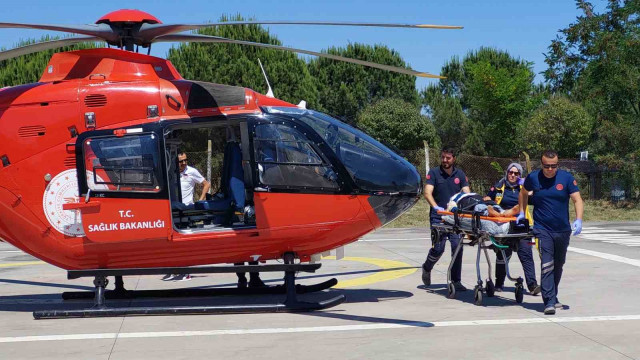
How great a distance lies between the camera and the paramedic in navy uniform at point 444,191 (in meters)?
9.93

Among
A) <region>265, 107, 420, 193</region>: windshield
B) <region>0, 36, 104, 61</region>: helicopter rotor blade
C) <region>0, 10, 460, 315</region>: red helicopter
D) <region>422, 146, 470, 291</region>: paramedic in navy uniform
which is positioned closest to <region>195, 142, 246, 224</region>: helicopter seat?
<region>0, 10, 460, 315</region>: red helicopter

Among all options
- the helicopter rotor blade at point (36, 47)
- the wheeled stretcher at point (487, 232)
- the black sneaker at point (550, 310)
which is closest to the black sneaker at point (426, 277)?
the wheeled stretcher at point (487, 232)

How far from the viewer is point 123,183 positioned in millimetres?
8555

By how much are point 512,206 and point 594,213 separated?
14.3 metres

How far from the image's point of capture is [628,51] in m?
25.1

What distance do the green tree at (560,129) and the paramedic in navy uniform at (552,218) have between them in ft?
78.0

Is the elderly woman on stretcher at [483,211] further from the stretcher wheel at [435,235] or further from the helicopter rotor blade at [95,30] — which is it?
the helicopter rotor blade at [95,30]

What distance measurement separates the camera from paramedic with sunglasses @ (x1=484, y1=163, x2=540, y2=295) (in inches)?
371

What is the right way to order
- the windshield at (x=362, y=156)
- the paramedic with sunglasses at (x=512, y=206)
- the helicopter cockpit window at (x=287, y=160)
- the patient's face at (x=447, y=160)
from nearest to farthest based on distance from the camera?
the helicopter cockpit window at (x=287, y=160) < the windshield at (x=362, y=156) < the paramedic with sunglasses at (x=512, y=206) < the patient's face at (x=447, y=160)

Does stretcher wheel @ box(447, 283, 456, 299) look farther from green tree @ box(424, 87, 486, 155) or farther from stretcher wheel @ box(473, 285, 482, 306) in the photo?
green tree @ box(424, 87, 486, 155)

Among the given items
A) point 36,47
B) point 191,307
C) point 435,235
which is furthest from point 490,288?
point 36,47

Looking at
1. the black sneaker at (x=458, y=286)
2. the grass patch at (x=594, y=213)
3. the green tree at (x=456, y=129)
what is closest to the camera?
the black sneaker at (x=458, y=286)

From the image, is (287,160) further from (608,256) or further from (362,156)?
(608,256)

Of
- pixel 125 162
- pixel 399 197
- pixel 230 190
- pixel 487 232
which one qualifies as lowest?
pixel 487 232
